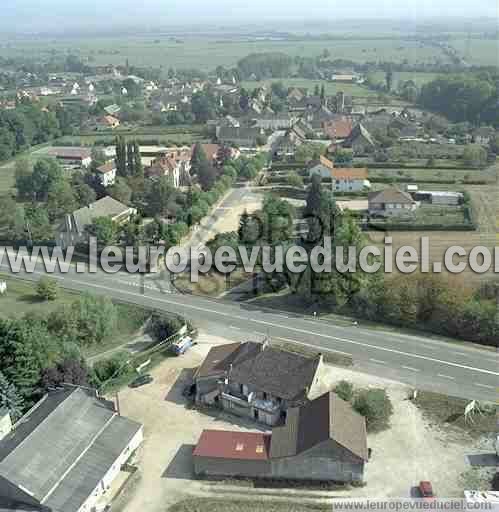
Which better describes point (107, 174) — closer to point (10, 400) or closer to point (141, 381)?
point (141, 381)

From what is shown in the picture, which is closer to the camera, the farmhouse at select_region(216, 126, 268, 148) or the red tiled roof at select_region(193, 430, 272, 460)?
the red tiled roof at select_region(193, 430, 272, 460)

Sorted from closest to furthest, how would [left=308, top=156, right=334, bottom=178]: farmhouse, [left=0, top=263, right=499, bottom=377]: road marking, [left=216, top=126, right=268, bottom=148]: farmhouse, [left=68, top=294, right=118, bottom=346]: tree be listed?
[left=0, top=263, right=499, bottom=377]: road marking, [left=68, top=294, right=118, bottom=346]: tree, [left=308, top=156, right=334, bottom=178]: farmhouse, [left=216, top=126, right=268, bottom=148]: farmhouse

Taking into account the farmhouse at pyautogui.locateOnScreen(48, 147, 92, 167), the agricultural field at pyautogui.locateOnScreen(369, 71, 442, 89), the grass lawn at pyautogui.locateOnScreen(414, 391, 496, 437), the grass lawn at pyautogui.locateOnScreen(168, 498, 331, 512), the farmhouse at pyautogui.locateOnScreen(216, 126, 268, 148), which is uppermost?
the agricultural field at pyautogui.locateOnScreen(369, 71, 442, 89)

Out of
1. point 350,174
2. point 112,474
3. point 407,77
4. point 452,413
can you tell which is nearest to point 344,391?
point 452,413

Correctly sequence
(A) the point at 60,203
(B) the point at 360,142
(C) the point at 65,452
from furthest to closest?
1. (B) the point at 360,142
2. (A) the point at 60,203
3. (C) the point at 65,452

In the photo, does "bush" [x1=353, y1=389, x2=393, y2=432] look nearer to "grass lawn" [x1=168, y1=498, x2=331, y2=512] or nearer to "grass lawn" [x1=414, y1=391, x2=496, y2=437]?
"grass lawn" [x1=414, y1=391, x2=496, y2=437]

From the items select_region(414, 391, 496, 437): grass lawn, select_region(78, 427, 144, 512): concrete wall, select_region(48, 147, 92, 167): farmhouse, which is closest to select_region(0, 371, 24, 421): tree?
select_region(78, 427, 144, 512): concrete wall

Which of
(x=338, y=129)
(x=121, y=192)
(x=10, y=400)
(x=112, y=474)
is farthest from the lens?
(x=338, y=129)
